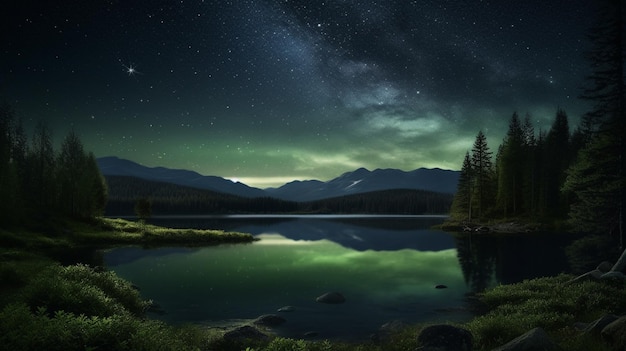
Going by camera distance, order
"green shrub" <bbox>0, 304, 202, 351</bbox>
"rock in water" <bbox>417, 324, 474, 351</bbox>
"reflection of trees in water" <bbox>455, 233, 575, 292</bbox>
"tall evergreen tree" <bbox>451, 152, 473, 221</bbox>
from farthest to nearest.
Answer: "tall evergreen tree" <bbox>451, 152, 473, 221</bbox> → "reflection of trees in water" <bbox>455, 233, 575, 292</bbox> → "rock in water" <bbox>417, 324, 474, 351</bbox> → "green shrub" <bbox>0, 304, 202, 351</bbox>

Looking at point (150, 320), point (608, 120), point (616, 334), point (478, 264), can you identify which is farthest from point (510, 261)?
point (150, 320)

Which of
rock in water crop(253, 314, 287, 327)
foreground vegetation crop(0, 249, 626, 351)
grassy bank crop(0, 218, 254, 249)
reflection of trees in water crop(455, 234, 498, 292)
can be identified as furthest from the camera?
grassy bank crop(0, 218, 254, 249)

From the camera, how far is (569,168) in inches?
1996

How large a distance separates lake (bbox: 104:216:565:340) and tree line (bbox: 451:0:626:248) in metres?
7.45

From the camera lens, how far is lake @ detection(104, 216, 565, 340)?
21547mm

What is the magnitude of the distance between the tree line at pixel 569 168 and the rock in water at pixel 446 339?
25.2 m

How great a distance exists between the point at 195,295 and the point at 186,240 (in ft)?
131

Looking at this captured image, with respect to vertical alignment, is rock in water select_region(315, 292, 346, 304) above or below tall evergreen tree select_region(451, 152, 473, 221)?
below

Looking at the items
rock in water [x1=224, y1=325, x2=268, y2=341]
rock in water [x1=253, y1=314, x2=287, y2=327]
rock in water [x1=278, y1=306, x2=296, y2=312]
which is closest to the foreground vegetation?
rock in water [x1=224, y1=325, x2=268, y2=341]

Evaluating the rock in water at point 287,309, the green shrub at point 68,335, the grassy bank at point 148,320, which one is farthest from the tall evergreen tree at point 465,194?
the green shrub at point 68,335

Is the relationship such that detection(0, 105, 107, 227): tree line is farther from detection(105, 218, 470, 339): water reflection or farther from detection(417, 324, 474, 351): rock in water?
detection(417, 324, 474, 351): rock in water

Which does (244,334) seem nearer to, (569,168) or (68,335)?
(68,335)

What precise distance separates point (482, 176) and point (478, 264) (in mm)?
58186

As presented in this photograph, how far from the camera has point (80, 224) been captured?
2726 inches
